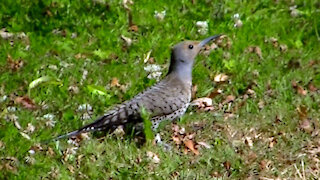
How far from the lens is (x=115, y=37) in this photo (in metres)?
9.13

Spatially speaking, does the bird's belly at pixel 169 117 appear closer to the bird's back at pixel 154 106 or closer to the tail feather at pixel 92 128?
the bird's back at pixel 154 106

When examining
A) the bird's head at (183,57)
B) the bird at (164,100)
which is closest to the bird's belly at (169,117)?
the bird at (164,100)

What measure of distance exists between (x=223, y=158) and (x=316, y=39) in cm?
286

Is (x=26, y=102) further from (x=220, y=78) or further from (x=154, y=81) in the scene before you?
(x=220, y=78)

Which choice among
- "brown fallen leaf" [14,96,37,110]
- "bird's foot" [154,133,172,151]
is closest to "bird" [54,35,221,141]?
"bird's foot" [154,133,172,151]

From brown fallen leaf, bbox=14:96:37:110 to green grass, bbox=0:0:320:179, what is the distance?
63 millimetres

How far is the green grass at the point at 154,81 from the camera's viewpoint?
6.80m

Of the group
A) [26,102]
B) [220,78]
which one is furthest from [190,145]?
[26,102]

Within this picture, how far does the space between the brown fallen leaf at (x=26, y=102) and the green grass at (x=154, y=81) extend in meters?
0.06

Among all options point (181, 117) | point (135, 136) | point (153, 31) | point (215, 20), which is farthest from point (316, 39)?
point (135, 136)

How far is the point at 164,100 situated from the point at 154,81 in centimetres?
94

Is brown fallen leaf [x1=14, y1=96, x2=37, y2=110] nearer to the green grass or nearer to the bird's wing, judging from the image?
the green grass

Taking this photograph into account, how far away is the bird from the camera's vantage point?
719cm

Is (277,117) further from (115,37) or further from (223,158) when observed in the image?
(115,37)
